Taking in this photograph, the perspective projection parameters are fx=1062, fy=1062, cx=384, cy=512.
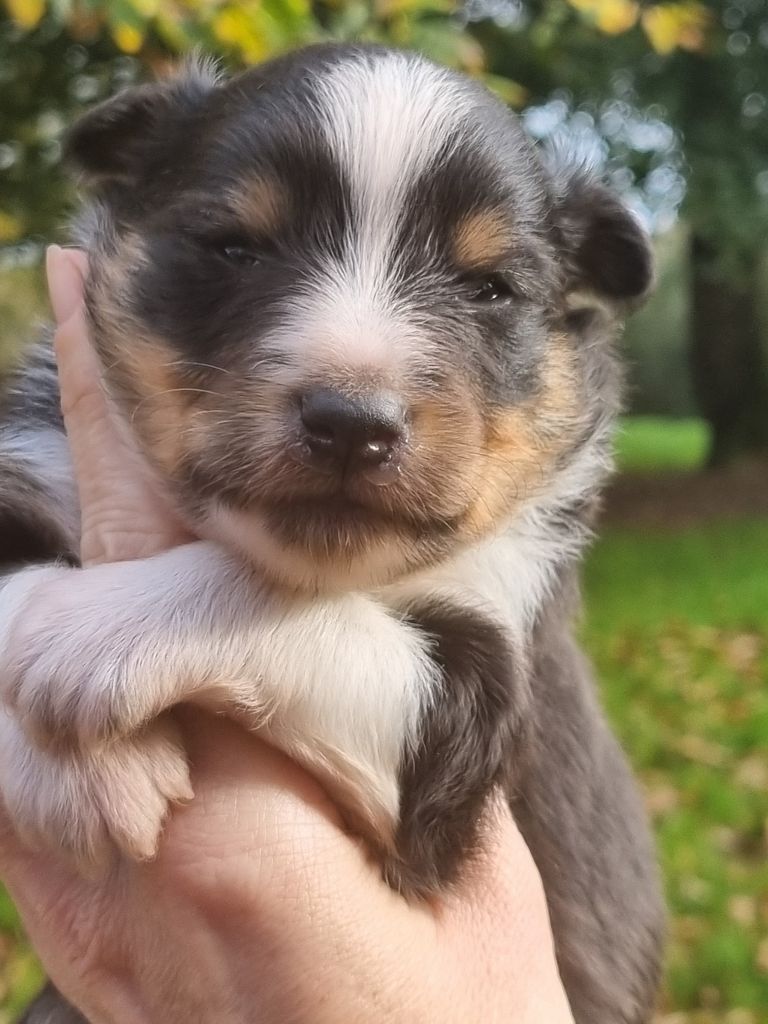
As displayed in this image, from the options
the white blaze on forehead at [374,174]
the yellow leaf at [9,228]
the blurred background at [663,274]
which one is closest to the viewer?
the white blaze on forehead at [374,174]

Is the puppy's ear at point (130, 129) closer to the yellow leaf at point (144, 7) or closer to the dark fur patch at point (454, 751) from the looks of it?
the yellow leaf at point (144, 7)

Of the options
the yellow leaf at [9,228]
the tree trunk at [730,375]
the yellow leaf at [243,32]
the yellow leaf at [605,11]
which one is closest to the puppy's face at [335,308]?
the yellow leaf at [243,32]

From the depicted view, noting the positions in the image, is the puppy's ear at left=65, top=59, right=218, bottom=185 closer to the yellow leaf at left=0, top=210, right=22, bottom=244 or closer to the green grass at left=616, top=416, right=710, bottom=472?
the yellow leaf at left=0, top=210, right=22, bottom=244

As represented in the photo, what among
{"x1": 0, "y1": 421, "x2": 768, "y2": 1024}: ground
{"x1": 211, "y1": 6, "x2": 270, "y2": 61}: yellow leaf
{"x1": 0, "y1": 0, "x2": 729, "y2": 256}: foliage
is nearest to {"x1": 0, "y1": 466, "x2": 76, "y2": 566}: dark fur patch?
{"x1": 0, "y1": 0, "x2": 729, "y2": 256}: foliage

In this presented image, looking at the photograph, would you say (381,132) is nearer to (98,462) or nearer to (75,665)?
(98,462)

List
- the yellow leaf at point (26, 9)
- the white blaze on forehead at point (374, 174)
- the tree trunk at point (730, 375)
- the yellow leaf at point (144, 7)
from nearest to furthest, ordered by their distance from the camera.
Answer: the white blaze on forehead at point (374, 174) < the yellow leaf at point (26, 9) < the yellow leaf at point (144, 7) < the tree trunk at point (730, 375)

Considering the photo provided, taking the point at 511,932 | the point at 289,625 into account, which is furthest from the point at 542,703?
the point at 289,625

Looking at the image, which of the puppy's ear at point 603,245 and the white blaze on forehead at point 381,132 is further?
the puppy's ear at point 603,245
